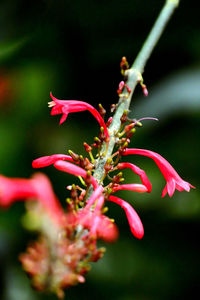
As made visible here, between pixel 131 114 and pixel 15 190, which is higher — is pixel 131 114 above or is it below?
below

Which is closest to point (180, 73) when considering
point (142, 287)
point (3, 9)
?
point (3, 9)

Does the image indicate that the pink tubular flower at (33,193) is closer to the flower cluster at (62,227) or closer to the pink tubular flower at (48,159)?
the flower cluster at (62,227)

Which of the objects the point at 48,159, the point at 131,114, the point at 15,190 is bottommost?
the point at 131,114

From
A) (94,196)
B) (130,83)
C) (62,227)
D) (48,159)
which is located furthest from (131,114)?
(62,227)

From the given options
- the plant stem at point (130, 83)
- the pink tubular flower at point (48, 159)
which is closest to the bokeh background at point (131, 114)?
the plant stem at point (130, 83)

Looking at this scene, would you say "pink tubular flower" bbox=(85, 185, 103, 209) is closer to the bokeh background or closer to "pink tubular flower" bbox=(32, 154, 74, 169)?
"pink tubular flower" bbox=(32, 154, 74, 169)

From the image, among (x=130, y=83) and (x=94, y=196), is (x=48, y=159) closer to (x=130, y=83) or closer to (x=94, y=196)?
(x=94, y=196)

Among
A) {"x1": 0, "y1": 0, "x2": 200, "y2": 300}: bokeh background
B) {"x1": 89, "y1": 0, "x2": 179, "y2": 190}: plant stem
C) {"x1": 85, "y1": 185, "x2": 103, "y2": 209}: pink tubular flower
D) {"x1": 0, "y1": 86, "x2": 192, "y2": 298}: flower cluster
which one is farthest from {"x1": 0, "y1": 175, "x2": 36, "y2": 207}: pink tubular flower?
{"x1": 0, "y1": 0, "x2": 200, "y2": 300}: bokeh background

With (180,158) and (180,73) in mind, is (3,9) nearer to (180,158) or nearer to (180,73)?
(180,73)
